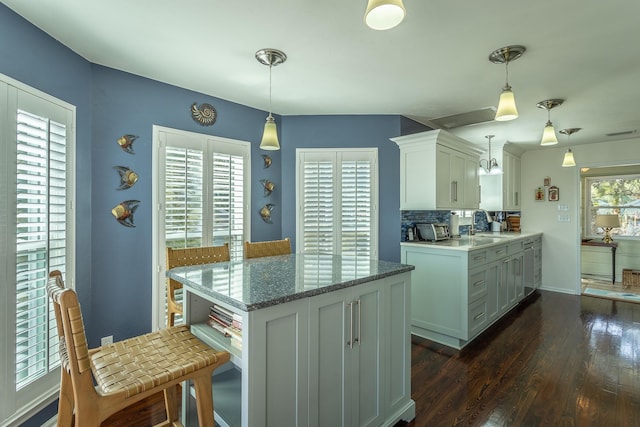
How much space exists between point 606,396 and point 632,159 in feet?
12.8

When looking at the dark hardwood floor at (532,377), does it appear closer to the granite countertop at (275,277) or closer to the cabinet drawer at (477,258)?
the cabinet drawer at (477,258)

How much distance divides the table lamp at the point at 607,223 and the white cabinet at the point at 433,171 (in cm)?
379

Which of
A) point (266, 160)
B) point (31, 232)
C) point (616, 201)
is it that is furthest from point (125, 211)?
point (616, 201)

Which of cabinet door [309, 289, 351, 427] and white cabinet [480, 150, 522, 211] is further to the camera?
white cabinet [480, 150, 522, 211]

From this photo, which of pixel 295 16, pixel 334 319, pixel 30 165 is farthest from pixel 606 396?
pixel 30 165

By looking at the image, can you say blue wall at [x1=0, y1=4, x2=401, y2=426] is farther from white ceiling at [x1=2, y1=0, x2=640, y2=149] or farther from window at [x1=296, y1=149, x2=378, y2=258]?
window at [x1=296, y1=149, x2=378, y2=258]

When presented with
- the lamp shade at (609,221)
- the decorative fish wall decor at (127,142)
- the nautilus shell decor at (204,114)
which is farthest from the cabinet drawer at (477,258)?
the lamp shade at (609,221)

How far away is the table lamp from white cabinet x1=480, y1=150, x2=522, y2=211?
1.82 meters

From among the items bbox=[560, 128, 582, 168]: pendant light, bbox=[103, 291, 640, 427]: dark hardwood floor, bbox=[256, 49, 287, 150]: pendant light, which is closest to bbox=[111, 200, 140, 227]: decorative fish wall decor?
bbox=[256, 49, 287, 150]: pendant light

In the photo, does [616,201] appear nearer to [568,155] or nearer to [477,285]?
[568,155]

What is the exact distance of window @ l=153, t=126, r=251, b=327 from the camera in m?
2.63

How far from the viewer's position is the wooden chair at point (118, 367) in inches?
39.3

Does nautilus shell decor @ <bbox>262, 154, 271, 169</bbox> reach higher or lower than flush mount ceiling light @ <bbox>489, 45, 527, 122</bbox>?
lower

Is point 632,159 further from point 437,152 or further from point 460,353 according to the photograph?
point 460,353
